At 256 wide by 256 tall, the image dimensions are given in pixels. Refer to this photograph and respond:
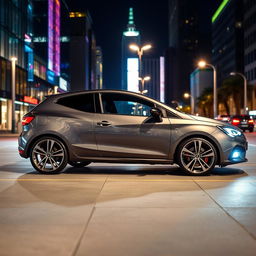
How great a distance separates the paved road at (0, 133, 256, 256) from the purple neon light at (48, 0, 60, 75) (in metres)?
91.1

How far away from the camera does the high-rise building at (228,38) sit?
125m

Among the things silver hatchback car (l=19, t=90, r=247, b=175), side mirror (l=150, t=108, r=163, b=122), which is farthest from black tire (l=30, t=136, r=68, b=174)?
side mirror (l=150, t=108, r=163, b=122)

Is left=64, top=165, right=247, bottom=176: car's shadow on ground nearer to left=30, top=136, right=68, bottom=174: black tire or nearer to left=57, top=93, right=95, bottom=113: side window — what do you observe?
left=30, top=136, right=68, bottom=174: black tire

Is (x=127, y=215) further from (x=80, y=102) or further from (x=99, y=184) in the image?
(x=80, y=102)

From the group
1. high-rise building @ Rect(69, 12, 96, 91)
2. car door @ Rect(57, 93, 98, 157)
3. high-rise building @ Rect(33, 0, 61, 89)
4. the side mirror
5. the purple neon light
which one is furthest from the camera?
high-rise building @ Rect(69, 12, 96, 91)

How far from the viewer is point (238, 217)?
549cm

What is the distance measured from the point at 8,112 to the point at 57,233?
56.6m

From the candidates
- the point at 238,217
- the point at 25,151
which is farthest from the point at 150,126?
the point at 238,217

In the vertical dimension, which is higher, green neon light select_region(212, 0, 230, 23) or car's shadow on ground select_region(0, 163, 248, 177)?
green neon light select_region(212, 0, 230, 23)

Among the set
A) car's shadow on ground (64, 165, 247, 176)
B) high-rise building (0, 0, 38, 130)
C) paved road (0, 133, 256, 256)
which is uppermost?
high-rise building (0, 0, 38, 130)

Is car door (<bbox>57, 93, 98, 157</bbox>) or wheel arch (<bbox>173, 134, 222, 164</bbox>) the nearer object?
wheel arch (<bbox>173, 134, 222, 164</bbox>)

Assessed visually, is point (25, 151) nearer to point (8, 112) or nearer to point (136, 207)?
point (136, 207)

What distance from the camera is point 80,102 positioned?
9820 millimetres

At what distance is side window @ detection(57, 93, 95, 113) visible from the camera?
973 centimetres
